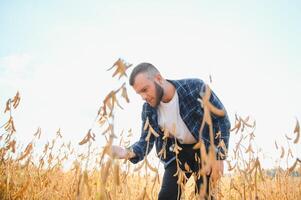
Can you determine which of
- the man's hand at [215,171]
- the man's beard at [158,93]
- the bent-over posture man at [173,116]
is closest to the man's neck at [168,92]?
the bent-over posture man at [173,116]

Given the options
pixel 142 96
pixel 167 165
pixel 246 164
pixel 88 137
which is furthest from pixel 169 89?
pixel 88 137

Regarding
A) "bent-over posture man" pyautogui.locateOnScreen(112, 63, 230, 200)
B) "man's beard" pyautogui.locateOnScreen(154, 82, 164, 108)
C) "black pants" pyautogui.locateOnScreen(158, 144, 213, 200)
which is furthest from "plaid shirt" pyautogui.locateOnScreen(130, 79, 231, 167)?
"man's beard" pyautogui.locateOnScreen(154, 82, 164, 108)

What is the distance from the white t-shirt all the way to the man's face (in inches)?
10.7

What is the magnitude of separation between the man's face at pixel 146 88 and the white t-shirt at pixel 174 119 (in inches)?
10.7

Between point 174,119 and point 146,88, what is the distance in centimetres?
46

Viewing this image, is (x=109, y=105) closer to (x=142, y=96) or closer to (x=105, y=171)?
(x=105, y=171)

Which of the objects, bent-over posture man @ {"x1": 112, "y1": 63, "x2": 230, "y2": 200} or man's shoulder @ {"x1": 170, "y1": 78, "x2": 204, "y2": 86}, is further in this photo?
man's shoulder @ {"x1": 170, "y1": 78, "x2": 204, "y2": 86}

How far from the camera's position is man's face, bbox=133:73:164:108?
90.0 inches

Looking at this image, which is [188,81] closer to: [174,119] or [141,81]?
[174,119]

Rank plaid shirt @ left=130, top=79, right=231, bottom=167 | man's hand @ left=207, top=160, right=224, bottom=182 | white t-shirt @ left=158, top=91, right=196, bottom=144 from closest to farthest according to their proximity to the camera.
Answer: man's hand @ left=207, top=160, right=224, bottom=182
plaid shirt @ left=130, top=79, right=231, bottom=167
white t-shirt @ left=158, top=91, right=196, bottom=144

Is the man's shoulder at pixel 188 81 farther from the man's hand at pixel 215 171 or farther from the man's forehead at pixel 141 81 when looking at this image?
the man's hand at pixel 215 171

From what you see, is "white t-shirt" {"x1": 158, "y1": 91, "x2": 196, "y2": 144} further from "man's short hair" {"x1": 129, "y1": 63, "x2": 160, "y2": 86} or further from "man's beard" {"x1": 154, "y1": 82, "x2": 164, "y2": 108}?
"man's short hair" {"x1": 129, "y1": 63, "x2": 160, "y2": 86}

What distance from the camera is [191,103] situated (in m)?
2.55

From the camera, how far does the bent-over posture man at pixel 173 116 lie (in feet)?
7.75
